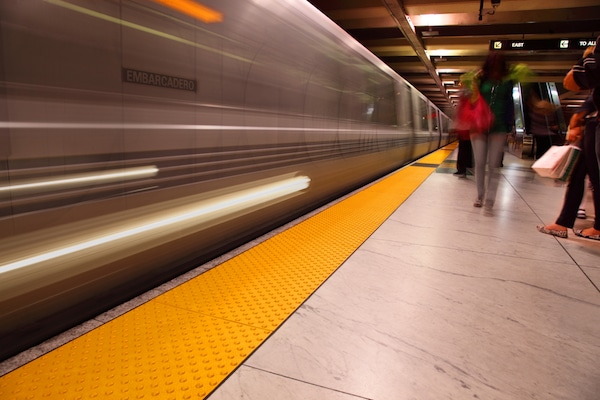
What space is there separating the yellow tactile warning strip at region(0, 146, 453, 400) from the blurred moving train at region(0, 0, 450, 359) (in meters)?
0.22

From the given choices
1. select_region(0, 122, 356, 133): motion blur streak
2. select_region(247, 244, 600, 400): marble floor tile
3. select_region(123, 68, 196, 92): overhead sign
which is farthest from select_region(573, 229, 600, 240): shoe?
select_region(123, 68, 196, 92): overhead sign

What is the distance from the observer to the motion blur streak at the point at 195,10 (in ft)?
6.70

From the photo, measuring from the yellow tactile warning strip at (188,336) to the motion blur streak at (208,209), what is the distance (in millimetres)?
367

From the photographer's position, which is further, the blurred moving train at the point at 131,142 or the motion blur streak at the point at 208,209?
the motion blur streak at the point at 208,209

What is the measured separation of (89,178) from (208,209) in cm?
91

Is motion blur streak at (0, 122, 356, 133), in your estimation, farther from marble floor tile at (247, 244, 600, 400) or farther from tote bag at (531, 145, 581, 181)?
tote bag at (531, 145, 581, 181)

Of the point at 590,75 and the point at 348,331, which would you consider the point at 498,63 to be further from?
the point at 348,331

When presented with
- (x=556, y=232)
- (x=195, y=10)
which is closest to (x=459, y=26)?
(x=556, y=232)

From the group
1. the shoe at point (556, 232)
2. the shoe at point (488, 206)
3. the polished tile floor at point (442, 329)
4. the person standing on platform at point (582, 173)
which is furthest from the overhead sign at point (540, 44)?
the polished tile floor at point (442, 329)

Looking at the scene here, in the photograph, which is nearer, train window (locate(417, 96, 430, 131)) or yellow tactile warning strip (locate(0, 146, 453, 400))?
yellow tactile warning strip (locate(0, 146, 453, 400))

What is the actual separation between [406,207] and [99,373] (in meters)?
3.83

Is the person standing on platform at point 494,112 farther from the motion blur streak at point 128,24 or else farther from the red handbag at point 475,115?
the motion blur streak at point 128,24

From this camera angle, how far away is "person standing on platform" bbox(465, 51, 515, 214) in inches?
169

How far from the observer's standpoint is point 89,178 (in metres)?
1.65
